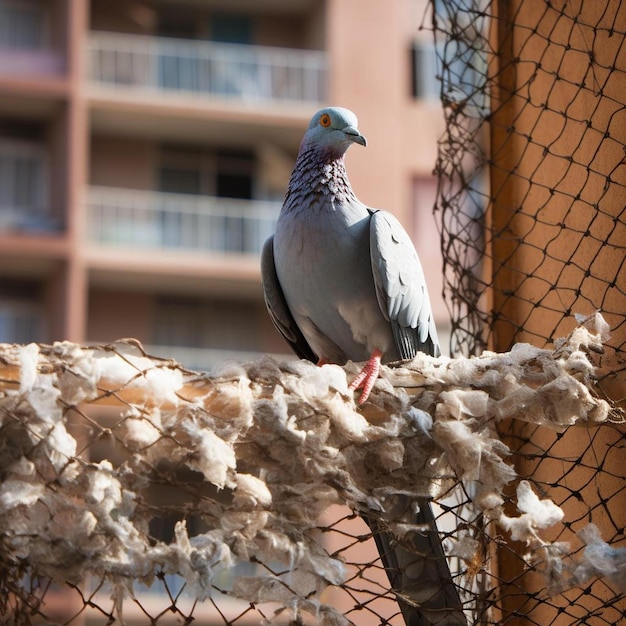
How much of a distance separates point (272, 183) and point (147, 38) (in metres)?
2.54

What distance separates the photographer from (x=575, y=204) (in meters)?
3.26

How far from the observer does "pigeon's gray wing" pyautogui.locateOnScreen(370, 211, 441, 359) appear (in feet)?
11.8

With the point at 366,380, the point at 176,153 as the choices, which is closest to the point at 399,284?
the point at 366,380

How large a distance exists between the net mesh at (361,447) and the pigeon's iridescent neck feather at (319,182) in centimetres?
66

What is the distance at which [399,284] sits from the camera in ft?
11.9

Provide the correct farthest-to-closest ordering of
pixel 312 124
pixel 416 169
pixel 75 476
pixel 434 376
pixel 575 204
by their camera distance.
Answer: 1. pixel 416 169
2. pixel 312 124
3. pixel 575 204
4. pixel 434 376
5. pixel 75 476

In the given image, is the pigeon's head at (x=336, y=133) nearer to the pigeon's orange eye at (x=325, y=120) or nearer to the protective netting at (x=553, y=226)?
the pigeon's orange eye at (x=325, y=120)

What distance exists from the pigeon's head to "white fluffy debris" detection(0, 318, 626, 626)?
1266 mm

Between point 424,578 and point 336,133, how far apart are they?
159 centimetres

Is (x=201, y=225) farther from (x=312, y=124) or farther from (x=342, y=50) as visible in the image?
(x=312, y=124)

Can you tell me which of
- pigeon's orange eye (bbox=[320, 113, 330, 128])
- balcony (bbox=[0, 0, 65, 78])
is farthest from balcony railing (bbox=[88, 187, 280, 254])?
pigeon's orange eye (bbox=[320, 113, 330, 128])

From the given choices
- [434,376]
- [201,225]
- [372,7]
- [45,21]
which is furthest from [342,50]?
[434,376]

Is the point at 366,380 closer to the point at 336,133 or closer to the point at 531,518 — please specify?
the point at 531,518

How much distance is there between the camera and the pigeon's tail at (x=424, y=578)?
112 inches
